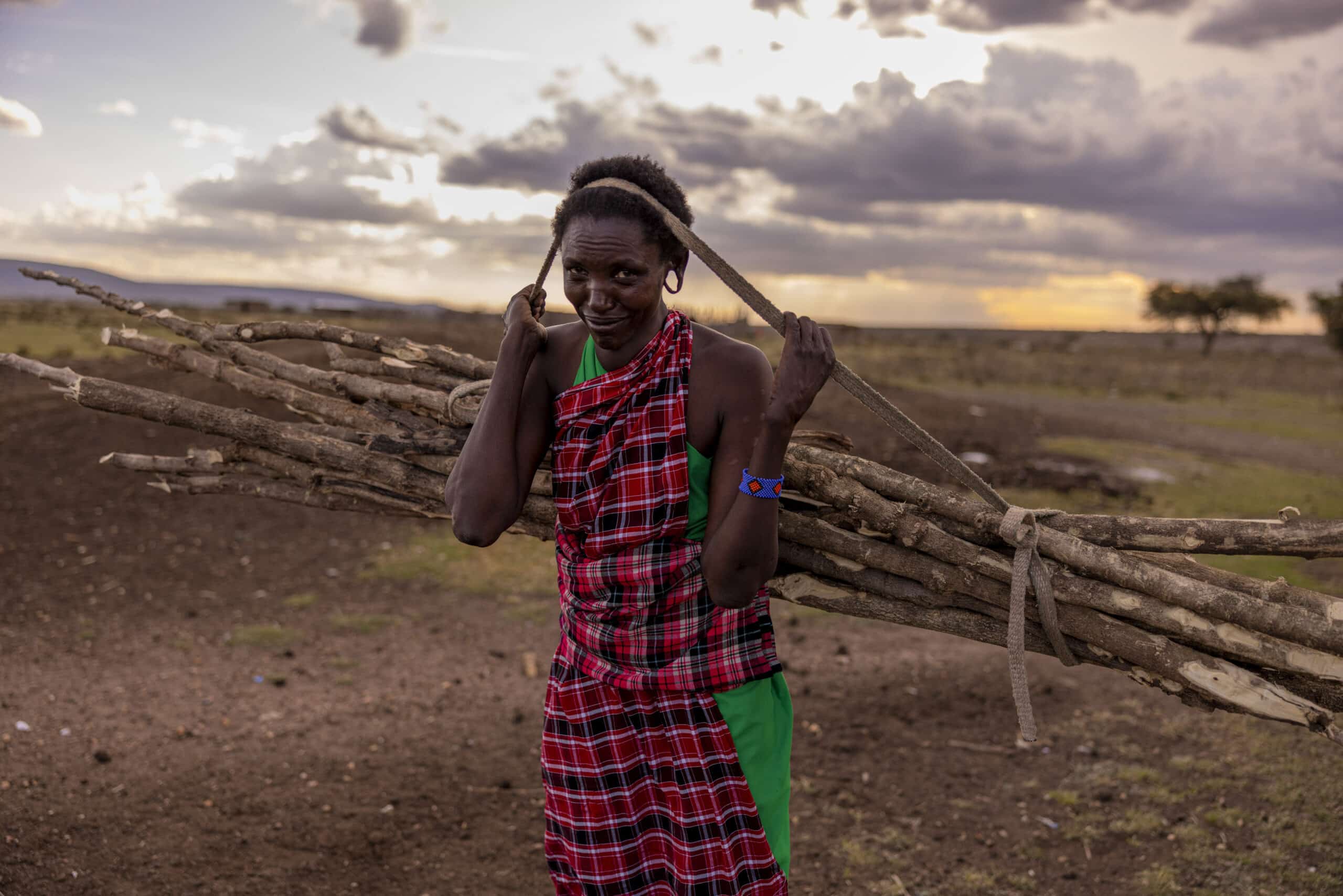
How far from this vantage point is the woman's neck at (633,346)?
76.6 inches

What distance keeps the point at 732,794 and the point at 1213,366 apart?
3946 cm

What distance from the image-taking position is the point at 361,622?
5715 mm

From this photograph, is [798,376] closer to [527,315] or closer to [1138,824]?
[527,315]

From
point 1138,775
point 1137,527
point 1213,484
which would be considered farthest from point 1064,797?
point 1213,484

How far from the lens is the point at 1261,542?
2117 millimetres

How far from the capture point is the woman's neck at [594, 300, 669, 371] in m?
1.95

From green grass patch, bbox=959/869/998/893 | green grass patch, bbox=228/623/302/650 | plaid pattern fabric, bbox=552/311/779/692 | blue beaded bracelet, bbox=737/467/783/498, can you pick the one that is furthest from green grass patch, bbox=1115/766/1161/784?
green grass patch, bbox=228/623/302/650

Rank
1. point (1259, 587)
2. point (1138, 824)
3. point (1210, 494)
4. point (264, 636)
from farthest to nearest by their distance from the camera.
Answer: point (1210, 494) → point (264, 636) → point (1138, 824) → point (1259, 587)

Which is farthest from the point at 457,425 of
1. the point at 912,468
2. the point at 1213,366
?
the point at 1213,366

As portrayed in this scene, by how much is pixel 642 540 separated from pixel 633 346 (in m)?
0.43

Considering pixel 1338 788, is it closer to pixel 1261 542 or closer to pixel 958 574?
pixel 1261 542

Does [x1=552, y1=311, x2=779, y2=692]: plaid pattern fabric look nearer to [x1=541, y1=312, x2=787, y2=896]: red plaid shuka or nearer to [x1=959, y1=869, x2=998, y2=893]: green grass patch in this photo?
[x1=541, y1=312, x2=787, y2=896]: red plaid shuka

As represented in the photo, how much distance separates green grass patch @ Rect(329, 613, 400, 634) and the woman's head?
4.34 metres

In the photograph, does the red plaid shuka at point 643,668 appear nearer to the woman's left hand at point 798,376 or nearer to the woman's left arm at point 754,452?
the woman's left arm at point 754,452
